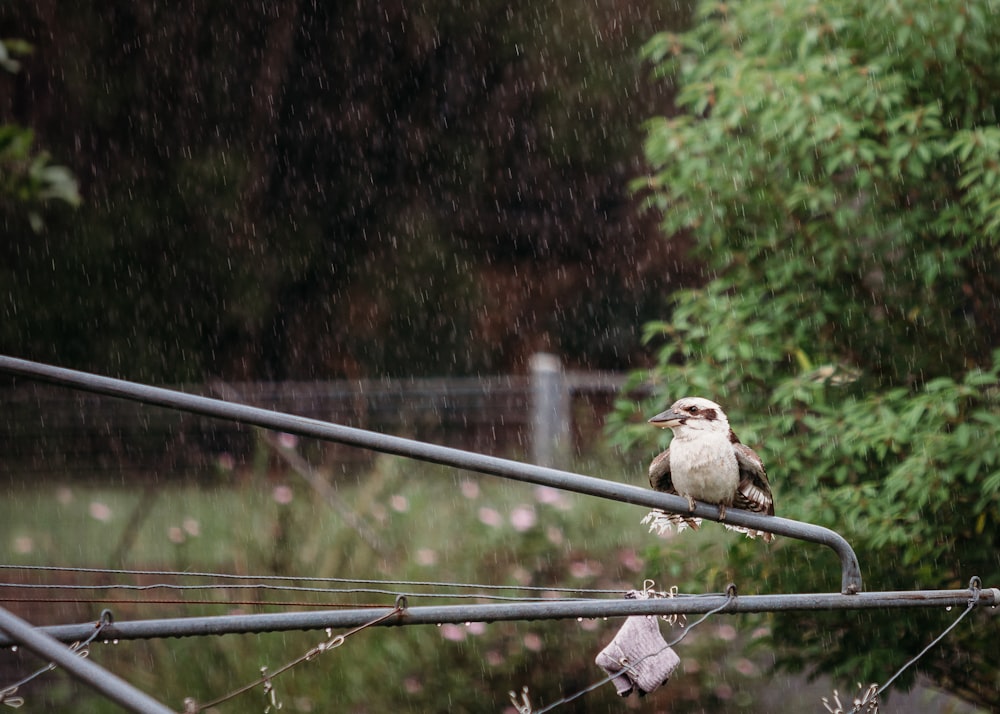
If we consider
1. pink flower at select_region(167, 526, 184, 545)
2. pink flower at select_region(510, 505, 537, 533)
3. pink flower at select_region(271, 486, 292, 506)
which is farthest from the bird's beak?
pink flower at select_region(167, 526, 184, 545)

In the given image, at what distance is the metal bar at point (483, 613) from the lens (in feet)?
6.01

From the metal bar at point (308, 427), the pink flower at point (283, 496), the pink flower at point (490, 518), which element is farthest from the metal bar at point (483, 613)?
the pink flower at point (283, 496)

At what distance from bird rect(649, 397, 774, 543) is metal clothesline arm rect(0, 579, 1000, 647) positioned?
1.08 feet

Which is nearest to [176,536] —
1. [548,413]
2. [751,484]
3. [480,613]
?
[548,413]

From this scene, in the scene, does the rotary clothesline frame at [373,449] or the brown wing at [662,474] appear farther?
the brown wing at [662,474]

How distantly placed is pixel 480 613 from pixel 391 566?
3822 mm

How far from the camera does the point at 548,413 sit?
27.6 ft

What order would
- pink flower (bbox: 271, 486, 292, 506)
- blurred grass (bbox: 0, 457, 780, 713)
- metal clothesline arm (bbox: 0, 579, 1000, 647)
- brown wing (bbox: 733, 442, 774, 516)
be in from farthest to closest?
1. pink flower (bbox: 271, 486, 292, 506)
2. blurred grass (bbox: 0, 457, 780, 713)
3. brown wing (bbox: 733, 442, 774, 516)
4. metal clothesline arm (bbox: 0, 579, 1000, 647)

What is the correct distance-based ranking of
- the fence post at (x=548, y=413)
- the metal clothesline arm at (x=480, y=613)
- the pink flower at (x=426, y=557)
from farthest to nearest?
the fence post at (x=548, y=413) → the pink flower at (x=426, y=557) → the metal clothesline arm at (x=480, y=613)

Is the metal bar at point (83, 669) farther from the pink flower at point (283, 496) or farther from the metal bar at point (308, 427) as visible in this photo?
the pink flower at point (283, 496)

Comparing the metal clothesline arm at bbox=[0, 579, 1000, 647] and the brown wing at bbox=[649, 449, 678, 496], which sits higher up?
the brown wing at bbox=[649, 449, 678, 496]

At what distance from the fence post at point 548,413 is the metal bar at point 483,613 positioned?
594cm

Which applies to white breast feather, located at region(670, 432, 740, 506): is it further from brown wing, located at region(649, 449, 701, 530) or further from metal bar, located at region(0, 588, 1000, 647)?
metal bar, located at region(0, 588, 1000, 647)

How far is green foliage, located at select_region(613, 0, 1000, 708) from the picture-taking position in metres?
4.16
